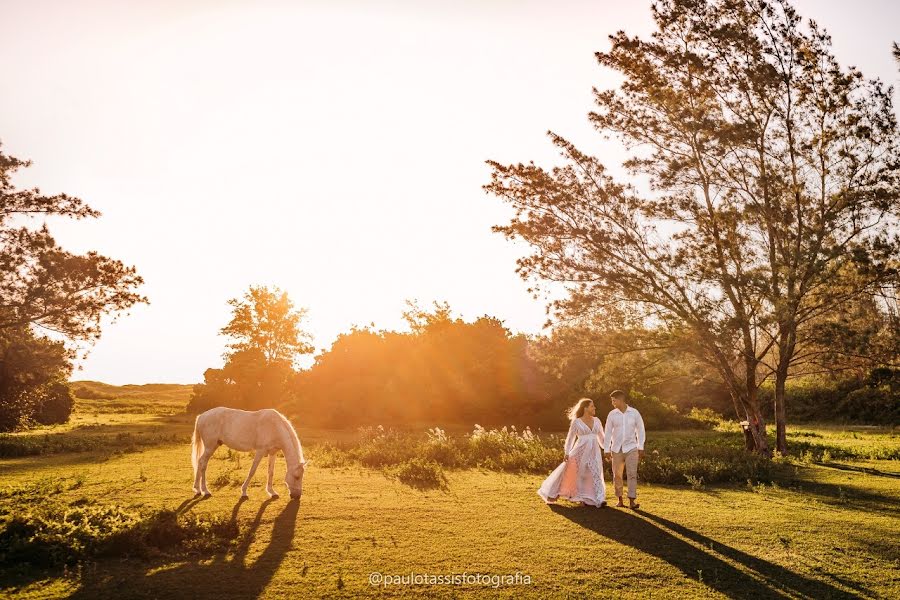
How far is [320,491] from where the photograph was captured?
12938 millimetres

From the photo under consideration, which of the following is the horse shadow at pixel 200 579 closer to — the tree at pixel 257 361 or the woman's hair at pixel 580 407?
the woman's hair at pixel 580 407

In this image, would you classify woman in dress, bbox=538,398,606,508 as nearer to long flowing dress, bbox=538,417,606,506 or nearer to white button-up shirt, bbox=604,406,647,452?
long flowing dress, bbox=538,417,606,506

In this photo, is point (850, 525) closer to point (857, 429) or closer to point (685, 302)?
point (685, 302)

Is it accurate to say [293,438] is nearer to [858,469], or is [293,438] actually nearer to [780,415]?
[858,469]

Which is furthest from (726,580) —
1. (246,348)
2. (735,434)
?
(246,348)

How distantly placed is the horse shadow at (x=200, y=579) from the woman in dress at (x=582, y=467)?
19.8ft

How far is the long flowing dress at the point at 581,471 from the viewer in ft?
38.7

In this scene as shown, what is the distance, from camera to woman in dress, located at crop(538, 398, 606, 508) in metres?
11.8

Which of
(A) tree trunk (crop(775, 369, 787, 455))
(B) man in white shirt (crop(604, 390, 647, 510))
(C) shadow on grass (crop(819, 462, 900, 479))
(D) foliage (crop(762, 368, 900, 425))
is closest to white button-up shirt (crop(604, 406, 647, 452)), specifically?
(B) man in white shirt (crop(604, 390, 647, 510))

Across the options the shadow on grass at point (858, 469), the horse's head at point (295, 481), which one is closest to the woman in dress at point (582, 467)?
the horse's head at point (295, 481)

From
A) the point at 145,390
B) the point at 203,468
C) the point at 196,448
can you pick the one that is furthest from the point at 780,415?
the point at 145,390

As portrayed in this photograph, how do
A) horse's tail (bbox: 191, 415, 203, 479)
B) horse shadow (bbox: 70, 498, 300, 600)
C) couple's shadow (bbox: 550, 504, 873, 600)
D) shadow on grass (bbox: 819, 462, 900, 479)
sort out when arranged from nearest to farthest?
1. horse shadow (bbox: 70, 498, 300, 600)
2. couple's shadow (bbox: 550, 504, 873, 600)
3. horse's tail (bbox: 191, 415, 203, 479)
4. shadow on grass (bbox: 819, 462, 900, 479)

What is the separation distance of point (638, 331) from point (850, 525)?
1071cm

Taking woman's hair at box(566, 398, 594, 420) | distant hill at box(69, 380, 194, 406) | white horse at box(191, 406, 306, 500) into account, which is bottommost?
distant hill at box(69, 380, 194, 406)
